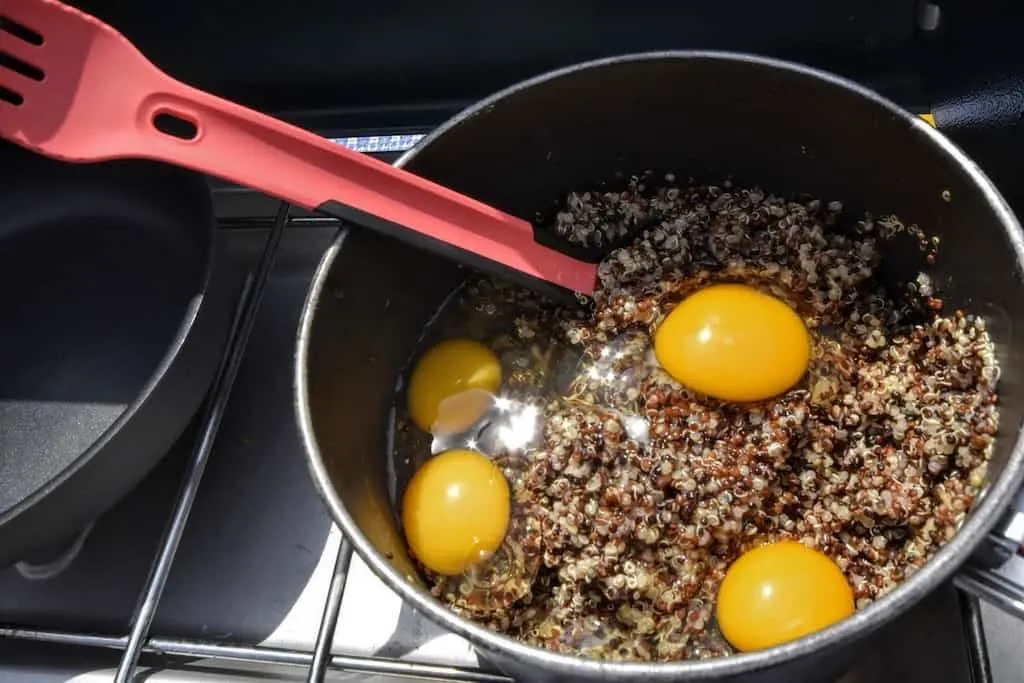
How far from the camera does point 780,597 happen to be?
0.87 m

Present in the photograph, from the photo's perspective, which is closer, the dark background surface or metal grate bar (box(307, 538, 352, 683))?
metal grate bar (box(307, 538, 352, 683))

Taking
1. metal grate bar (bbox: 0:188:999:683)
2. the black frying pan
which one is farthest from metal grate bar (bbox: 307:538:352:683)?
the black frying pan

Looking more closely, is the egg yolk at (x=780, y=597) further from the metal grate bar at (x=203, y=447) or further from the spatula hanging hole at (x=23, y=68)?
the spatula hanging hole at (x=23, y=68)

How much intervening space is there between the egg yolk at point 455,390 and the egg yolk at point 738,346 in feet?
0.78

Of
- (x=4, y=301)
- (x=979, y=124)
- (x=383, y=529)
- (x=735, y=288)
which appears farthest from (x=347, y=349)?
(x=979, y=124)

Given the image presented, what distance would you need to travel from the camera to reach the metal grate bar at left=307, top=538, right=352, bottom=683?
921mm

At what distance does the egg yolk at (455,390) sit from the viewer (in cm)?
112

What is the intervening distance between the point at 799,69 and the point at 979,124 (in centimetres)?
27

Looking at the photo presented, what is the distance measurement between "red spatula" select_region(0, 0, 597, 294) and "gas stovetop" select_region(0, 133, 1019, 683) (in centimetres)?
26

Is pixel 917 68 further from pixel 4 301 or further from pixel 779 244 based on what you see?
pixel 4 301

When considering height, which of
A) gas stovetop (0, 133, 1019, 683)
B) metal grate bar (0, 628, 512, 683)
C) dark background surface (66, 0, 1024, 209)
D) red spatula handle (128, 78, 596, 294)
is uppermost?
dark background surface (66, 0, 1024, 209)

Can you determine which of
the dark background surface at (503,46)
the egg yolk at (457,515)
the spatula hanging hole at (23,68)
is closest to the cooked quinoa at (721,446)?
the egg yolk at (457,515)

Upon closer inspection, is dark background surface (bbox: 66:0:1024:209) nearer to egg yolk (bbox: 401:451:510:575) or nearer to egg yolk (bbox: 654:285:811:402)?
egg yolk (bbox: 654:285:811:402)

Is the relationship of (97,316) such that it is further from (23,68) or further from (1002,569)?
(1002,569)
